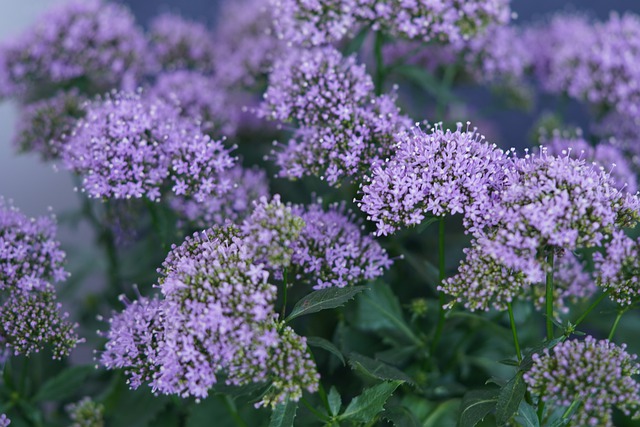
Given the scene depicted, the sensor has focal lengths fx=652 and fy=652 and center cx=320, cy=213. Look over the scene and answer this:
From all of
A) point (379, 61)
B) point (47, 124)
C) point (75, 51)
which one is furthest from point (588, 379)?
point (75, 51)

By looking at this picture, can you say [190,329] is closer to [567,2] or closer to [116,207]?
[116,207]

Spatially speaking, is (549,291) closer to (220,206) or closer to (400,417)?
(400,417)

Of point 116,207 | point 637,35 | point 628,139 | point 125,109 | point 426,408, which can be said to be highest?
point 125,109

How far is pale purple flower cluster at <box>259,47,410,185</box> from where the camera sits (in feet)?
4.04

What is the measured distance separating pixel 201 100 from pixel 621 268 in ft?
3.67

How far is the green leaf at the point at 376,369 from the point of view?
3.59 ft

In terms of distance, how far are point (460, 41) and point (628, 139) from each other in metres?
0.54

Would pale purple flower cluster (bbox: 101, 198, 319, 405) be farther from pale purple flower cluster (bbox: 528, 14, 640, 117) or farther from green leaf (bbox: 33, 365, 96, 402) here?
pale purple flower cluster (bbox: 528, 14, 640, 117)

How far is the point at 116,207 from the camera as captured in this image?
1.55 metres

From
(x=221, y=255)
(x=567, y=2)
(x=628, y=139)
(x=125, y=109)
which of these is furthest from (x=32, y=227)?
(x=567, y=2)

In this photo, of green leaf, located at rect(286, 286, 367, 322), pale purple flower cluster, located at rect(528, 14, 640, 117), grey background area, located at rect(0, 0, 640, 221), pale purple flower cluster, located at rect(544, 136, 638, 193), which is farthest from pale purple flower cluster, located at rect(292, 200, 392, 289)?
grey background area, located at rect(0, 0, 640, 221)

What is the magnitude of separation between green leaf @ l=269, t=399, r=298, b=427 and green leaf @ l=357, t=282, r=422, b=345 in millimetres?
372

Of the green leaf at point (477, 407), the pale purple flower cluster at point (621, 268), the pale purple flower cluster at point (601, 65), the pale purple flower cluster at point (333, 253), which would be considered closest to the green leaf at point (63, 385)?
the pale purple flower cluster at point (333, 253)

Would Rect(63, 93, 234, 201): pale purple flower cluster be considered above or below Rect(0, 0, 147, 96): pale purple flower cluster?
below
